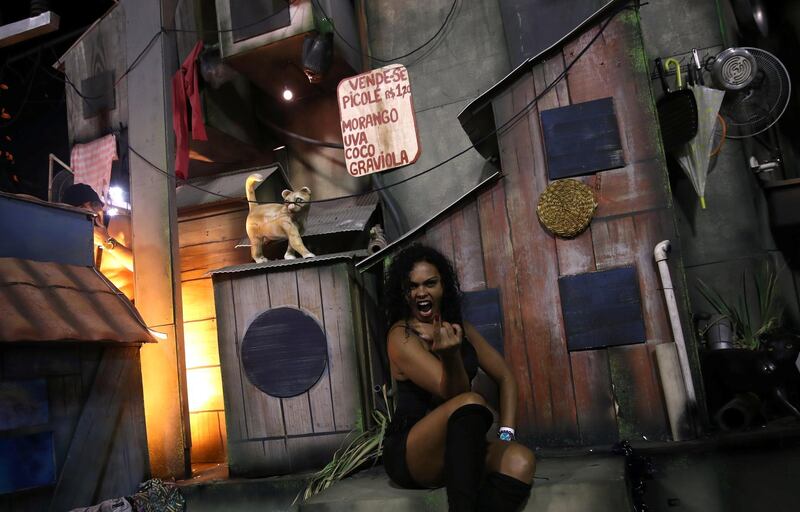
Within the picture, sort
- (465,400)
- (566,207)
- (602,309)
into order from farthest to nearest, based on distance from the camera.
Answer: (566,207)
(602,309)
(465,400)

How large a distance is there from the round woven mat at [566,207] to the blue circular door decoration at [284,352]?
2339mm

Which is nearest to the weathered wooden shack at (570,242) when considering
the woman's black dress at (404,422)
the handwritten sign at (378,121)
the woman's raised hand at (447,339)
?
the handwritten sign at (378,121)

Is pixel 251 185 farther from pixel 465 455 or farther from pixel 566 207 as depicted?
pixel 465 455

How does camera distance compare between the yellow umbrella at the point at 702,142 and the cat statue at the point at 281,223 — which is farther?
the cat statue at the point at 281,223

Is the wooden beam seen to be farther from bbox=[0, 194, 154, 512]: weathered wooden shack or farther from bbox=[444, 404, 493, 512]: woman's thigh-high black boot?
bbox=[444, 404, 493, 512]: woman's thigh-high black boot

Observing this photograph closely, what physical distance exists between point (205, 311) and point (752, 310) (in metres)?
6.39

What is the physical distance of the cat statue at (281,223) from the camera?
598 cm

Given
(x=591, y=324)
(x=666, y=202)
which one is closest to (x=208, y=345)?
(x=591, y=324)

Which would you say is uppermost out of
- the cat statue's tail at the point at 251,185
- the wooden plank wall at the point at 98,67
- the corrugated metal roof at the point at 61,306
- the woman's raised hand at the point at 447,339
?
the wooden plank wall at the point at 98,67

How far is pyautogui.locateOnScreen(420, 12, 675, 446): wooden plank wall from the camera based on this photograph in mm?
4836

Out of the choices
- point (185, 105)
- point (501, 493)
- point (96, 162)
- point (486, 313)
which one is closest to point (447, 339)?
point (501, 493)

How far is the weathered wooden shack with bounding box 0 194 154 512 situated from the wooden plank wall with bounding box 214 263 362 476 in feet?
3.24

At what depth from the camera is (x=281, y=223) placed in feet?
19.8

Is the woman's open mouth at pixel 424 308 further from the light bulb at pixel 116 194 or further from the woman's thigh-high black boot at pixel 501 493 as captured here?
the light bulb at pixel 116 194
